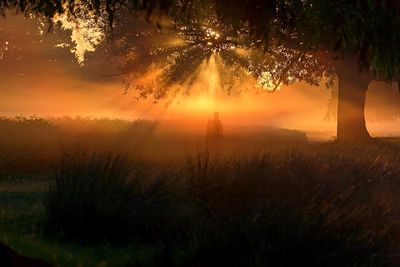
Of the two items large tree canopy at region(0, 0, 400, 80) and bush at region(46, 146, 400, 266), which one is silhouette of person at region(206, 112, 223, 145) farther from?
large tree canopy at region(0, 0, 400, 80)

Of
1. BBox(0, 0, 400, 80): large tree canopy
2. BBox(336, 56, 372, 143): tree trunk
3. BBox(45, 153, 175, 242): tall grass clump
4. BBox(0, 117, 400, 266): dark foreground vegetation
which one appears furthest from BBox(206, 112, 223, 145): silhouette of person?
BBox(0, 0, 400, 80): large tree canopy

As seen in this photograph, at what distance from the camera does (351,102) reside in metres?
28.4

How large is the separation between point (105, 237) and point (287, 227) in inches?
96.9

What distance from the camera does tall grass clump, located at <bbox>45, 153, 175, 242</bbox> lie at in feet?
32.2

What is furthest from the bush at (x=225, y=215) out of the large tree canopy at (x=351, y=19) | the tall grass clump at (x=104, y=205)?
the large tree canopy at (x=351, y=19)

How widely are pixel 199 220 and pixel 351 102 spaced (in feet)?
63.7

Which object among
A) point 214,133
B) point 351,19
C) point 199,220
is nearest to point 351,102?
point 214,133

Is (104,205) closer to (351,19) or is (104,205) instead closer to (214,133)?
(351,19)

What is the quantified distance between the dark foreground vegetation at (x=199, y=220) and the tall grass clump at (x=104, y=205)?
0.01m

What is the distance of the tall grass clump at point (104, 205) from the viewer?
9820mm

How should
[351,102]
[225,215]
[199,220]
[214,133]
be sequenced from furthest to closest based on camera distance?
[351,102] → [214,133] → [199,220] → [225,215]

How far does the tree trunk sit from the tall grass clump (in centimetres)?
1815

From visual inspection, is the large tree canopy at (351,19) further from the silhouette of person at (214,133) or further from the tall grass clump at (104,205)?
the silhouette of person at (214,133)

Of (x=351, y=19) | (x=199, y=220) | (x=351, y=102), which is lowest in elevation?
(x=199, y=220)
